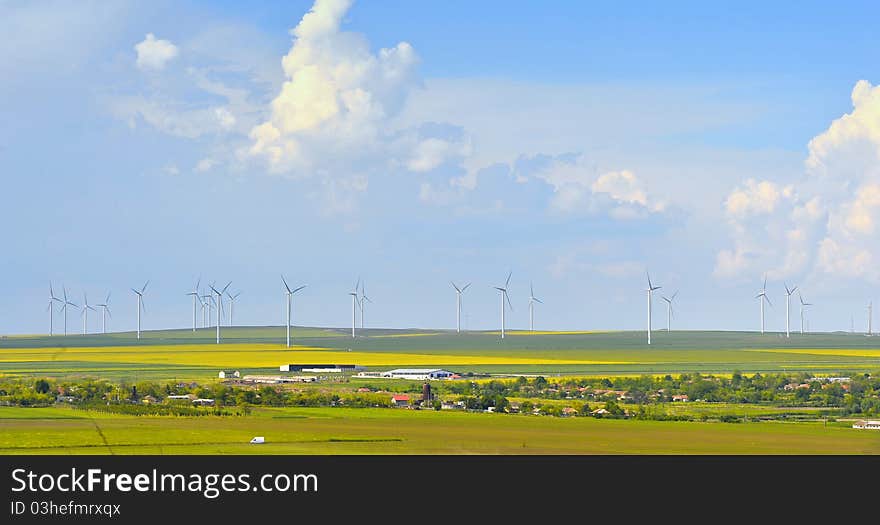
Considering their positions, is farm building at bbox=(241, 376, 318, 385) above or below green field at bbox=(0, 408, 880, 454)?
above

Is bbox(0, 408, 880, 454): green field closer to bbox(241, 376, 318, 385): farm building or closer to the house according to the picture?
the house

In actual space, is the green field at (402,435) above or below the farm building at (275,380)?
below

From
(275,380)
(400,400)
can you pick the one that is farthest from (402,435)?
(275,380)

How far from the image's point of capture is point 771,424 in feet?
396

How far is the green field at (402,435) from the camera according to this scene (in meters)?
91.9

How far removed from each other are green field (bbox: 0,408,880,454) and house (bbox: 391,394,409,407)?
1443 cm

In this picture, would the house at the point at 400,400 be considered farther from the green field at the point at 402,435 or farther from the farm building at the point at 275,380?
the farm building at the point at 275,380

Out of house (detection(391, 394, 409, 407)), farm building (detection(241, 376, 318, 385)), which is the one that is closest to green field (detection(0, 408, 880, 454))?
house (detection(391, 394, 409, 407))

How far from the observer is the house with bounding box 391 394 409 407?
475 feet

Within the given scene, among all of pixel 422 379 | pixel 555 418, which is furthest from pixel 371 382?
pixel 555 418

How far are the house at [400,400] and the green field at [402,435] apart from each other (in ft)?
47.3

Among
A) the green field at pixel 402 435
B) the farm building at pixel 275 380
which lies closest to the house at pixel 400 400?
the green field at pixel 402 435
